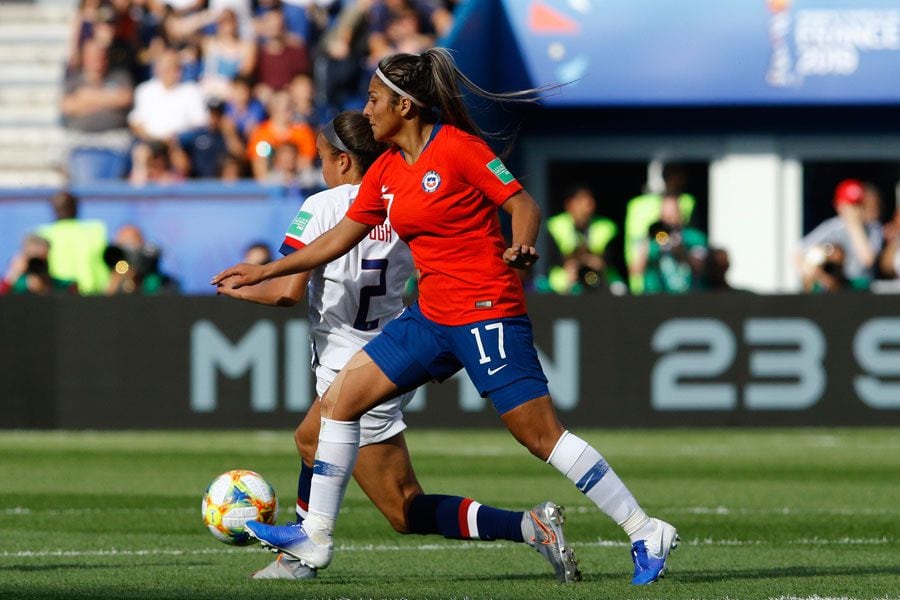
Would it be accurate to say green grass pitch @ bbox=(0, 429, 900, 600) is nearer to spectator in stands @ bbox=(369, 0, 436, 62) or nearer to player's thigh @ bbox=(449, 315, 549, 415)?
player's thigh @ bbox=(449, 315, 549, 415)

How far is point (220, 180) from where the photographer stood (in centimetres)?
1914

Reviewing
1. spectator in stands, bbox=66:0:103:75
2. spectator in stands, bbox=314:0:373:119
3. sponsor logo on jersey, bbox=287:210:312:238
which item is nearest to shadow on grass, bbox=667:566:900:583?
sponsor logo on jersey, bbox=287:210:312:238

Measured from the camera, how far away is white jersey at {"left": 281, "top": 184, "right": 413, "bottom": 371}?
7.82 m

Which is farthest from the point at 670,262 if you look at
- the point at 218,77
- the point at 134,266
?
the point at 218,77

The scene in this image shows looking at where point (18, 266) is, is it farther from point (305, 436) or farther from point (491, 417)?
point (305, 436)

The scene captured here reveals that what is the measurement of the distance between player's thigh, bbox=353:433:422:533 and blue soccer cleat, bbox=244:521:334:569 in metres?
0.49

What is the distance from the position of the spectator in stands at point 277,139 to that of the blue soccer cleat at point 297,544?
1155cm

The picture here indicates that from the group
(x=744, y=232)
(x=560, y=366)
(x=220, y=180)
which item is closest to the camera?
(x=560, y=366)

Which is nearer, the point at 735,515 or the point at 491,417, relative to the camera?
the point at 735,515

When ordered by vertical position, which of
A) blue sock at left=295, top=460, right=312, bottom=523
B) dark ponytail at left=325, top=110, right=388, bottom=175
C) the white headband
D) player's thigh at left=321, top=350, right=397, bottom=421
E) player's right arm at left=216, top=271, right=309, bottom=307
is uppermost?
the white headband

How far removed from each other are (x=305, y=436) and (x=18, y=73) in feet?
56.4

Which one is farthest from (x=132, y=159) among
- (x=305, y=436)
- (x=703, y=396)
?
(x=305, y=436)

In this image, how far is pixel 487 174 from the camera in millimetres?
7020

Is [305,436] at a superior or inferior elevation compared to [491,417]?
superior
